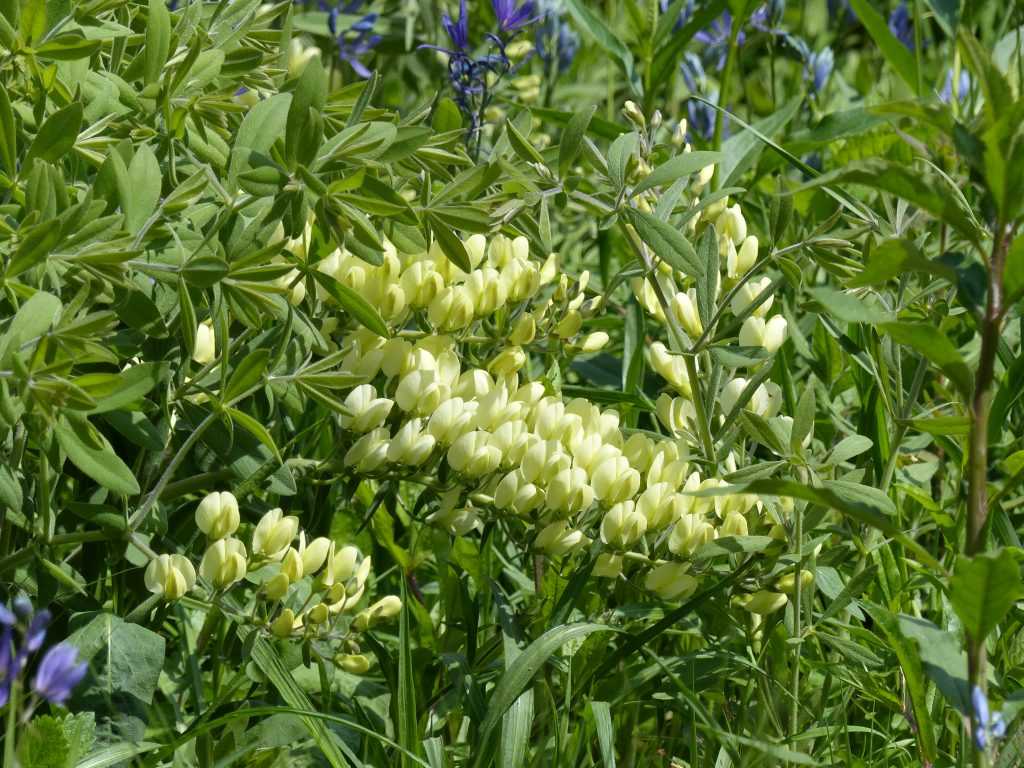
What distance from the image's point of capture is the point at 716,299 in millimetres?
2039

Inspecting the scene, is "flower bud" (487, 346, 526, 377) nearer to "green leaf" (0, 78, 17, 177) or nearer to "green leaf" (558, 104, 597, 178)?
"green leaf" (558, 104, 597, 178)

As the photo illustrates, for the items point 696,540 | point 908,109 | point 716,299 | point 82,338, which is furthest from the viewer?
point 716,299

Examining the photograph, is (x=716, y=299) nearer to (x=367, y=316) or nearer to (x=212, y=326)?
(x=367, y=316)

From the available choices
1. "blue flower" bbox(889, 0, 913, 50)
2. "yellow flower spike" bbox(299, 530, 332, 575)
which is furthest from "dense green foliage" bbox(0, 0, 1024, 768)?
"blue flower" bbox(889, 0, 913, 50)

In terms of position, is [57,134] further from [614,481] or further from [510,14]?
[510,14]

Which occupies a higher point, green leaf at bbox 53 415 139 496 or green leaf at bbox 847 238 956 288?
green leaf at bbox 847 238 956 288

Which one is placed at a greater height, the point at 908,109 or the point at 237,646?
the point at 908,109

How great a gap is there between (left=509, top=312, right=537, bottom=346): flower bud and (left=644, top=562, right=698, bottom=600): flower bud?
40 centimetres

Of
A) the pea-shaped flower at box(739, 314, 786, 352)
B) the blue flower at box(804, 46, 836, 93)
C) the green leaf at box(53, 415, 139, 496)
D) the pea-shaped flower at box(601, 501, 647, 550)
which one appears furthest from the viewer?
the blue flower at box(804, 46, 836, 93)

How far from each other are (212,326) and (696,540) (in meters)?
0.73

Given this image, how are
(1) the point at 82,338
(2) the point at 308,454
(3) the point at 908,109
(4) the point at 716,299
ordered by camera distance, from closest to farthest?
(3) the point at 908,109 < (1) the point at 82,338 < (4) the point at 716,299 < (2) the point at 308,454

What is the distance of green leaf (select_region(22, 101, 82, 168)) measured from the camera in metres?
1.66

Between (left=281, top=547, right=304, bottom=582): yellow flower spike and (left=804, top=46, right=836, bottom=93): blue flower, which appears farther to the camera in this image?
(left=804, top=46, right=836, bottom=93): blue flower

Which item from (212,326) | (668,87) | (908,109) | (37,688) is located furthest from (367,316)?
(668,87)
